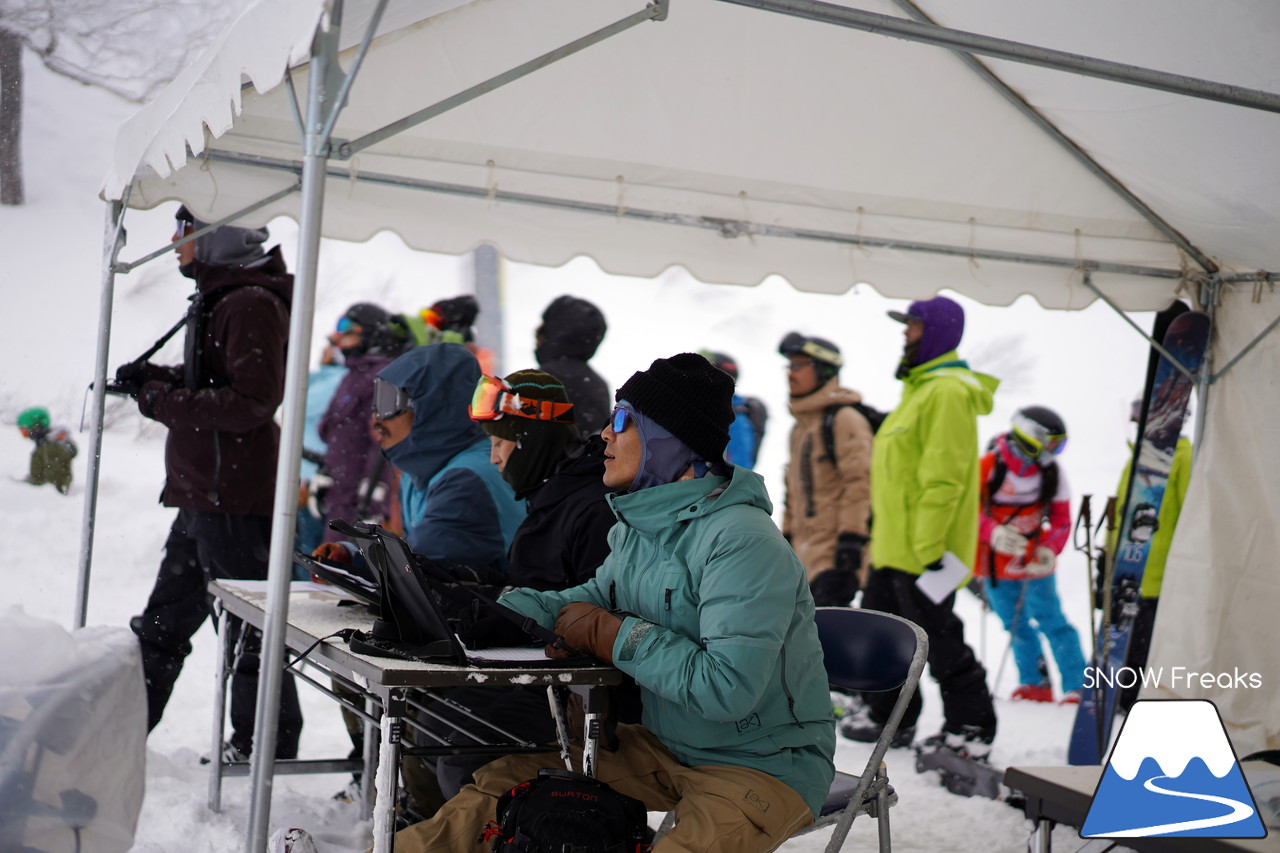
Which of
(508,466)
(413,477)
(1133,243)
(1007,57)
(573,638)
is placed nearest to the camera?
(573,638)

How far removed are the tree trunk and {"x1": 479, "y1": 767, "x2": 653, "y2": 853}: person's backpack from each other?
10.9m

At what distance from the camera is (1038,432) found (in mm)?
6637

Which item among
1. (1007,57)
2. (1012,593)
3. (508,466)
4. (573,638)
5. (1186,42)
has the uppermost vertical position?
(1186,42)

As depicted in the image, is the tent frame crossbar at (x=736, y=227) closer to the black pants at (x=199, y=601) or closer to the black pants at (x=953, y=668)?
the black pants at (x=199, y=601)

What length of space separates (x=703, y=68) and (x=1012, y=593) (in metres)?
4.37

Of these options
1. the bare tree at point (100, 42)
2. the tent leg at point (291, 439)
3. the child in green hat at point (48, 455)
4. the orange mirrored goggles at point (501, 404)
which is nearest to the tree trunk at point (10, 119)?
the bare tree at point (100, 42)

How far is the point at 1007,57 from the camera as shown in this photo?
257 centimetres

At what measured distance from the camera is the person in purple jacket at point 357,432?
20.3ft

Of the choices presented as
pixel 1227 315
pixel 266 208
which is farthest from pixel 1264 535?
pixel 266 208

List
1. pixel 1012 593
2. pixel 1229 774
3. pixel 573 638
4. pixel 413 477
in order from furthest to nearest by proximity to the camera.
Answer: pixel 1012 593, pixel 413 477, pixel 573 638, pixel 1229 774

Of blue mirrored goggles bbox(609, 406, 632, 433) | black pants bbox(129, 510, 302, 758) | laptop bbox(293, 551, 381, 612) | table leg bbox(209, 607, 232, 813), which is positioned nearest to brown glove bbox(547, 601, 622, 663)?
blue mirrored goggles bbox(609, 406, 632, 433)

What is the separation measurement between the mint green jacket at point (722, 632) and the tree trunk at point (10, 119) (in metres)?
10.6

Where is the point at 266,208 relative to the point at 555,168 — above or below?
below

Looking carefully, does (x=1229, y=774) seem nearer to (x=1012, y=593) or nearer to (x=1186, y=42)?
(x=1186, y=42)
